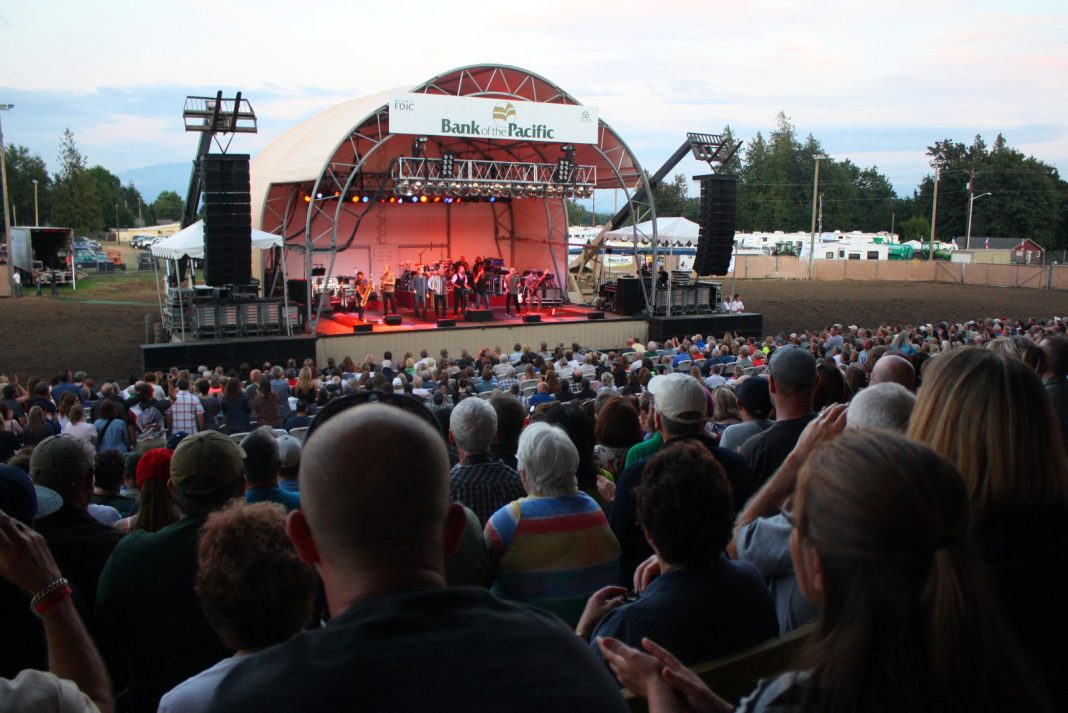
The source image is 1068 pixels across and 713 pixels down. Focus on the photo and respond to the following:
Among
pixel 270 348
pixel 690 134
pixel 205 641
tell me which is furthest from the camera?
pixel 690 134

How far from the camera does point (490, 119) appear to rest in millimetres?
17500

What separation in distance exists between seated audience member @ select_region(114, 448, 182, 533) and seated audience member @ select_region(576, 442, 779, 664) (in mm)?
1736

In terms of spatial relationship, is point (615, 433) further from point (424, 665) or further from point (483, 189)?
point (483, 189)

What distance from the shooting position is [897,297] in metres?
30.3

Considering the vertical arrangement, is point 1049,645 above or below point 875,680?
below

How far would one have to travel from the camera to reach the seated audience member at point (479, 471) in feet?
11.1

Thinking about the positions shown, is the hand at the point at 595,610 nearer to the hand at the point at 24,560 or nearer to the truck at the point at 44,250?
the hand at the point at 24,560

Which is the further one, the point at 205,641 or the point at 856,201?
the point at 856,201

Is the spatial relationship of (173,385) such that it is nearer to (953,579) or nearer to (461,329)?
(461,329)

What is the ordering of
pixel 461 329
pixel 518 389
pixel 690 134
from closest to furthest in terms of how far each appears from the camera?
pixel 518 389 → pixel 461 329 → pixel 690 134

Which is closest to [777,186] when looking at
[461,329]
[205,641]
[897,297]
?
[897,297]

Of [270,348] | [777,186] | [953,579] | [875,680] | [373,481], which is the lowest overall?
[270,348]

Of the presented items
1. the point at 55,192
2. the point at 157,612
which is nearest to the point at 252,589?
the point at 157,612

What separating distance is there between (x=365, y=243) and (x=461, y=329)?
268 inches
